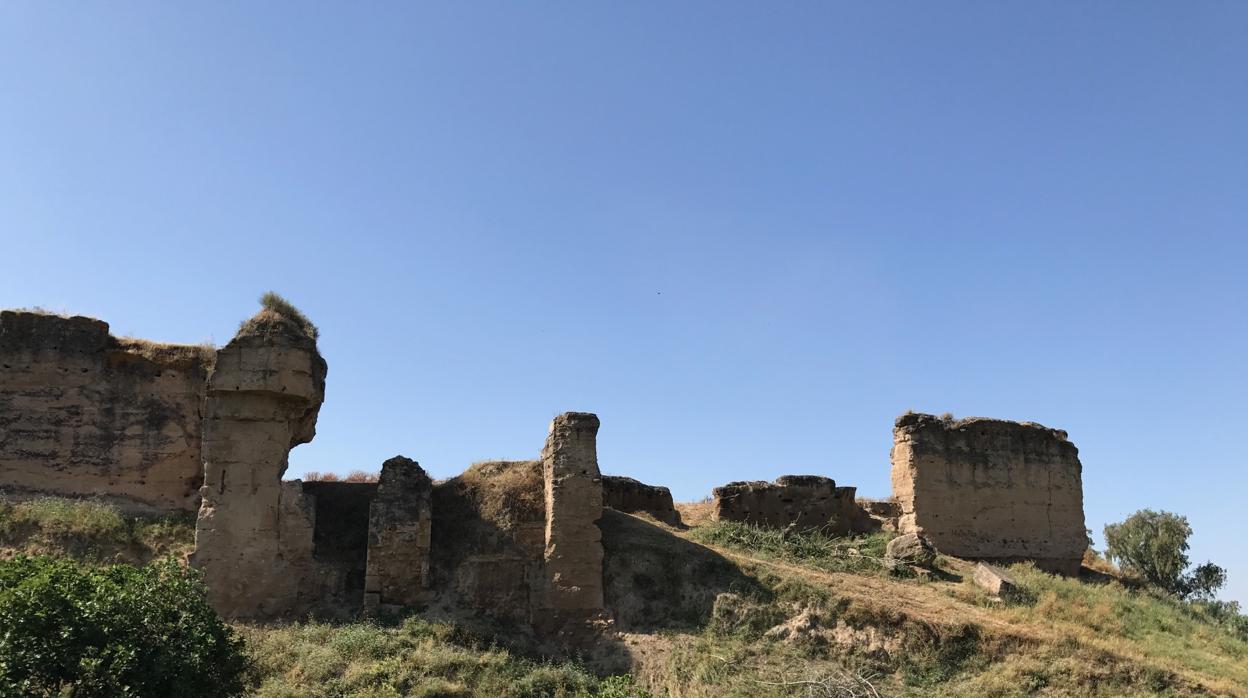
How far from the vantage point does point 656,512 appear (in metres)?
18.6

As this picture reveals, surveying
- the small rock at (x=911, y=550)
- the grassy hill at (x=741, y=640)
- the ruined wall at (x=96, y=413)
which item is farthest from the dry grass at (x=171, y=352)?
the small rock at (x=911, y=550)

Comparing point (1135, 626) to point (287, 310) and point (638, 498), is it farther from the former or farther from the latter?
point (287, 310)

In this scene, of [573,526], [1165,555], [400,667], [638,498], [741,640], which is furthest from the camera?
[1165,555]

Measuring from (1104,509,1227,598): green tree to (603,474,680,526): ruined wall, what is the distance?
17362 millimetres

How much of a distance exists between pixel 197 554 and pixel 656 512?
312 inches

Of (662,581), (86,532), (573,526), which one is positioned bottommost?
(662,581)

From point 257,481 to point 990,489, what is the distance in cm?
1356

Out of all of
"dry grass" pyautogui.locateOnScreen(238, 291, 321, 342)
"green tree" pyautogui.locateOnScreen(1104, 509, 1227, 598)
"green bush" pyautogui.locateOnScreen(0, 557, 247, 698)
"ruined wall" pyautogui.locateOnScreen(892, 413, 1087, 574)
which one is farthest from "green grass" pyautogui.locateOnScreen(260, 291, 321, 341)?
"green tree" pyautogui.locateOnScreen(1104, 509, 1227, 598)

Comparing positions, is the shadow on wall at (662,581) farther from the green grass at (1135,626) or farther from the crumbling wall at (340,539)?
the green grass at (1135,626)

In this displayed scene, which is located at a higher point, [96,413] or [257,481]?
[96,413]

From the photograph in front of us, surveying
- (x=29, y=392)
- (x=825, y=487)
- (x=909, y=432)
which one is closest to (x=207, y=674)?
(x=29, y=392)

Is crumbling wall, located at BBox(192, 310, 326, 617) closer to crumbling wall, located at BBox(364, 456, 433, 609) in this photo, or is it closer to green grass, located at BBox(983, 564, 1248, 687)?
crumbling wall, located at BBox(364, 456, 433, 609)

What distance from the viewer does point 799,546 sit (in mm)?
16625

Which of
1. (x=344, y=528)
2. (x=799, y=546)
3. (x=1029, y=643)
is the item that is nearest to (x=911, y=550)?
(x=799, y=546)
